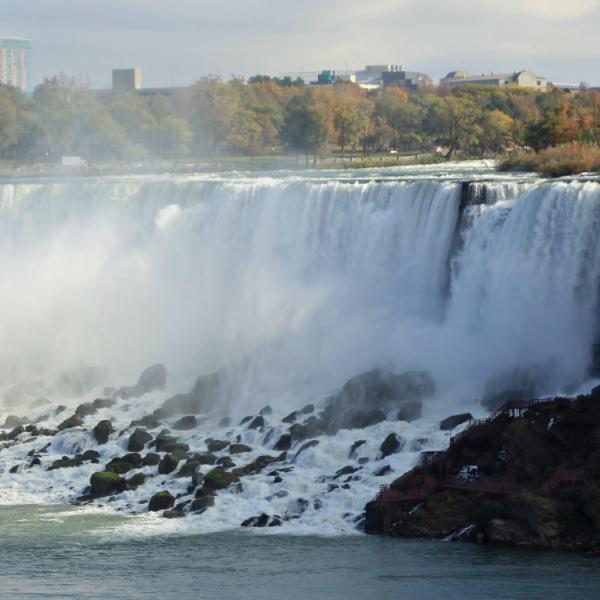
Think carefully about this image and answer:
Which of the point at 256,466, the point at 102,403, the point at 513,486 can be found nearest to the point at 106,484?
the point at 256,466

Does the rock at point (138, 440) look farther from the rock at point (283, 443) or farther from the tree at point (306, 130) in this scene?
the tree at point (306, 130)

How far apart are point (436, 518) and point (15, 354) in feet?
68.7

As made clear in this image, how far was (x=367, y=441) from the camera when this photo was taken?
120 ft

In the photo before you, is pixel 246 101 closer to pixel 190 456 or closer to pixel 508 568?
pixel 190 456

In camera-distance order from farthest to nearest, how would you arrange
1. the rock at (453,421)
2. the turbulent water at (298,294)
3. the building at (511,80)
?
the building at (511,80) → the turbulent water at (298,294) → the rock at (453,421)

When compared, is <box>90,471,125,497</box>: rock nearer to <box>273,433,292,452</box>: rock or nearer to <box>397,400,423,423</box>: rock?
<box>273,433,292,452</box>: rock

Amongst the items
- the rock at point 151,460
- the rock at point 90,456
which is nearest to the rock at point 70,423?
the rock at point 90,456

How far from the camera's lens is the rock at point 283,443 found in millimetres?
37375

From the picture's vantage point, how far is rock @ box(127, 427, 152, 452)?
38469 millimetres

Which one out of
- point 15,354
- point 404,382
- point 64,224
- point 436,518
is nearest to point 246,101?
point 64,224

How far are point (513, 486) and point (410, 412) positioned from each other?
636 cm

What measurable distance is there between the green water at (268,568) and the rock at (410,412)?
6.65m

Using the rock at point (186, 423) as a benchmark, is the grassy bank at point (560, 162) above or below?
above

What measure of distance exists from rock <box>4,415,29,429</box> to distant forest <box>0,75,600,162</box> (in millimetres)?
49734
